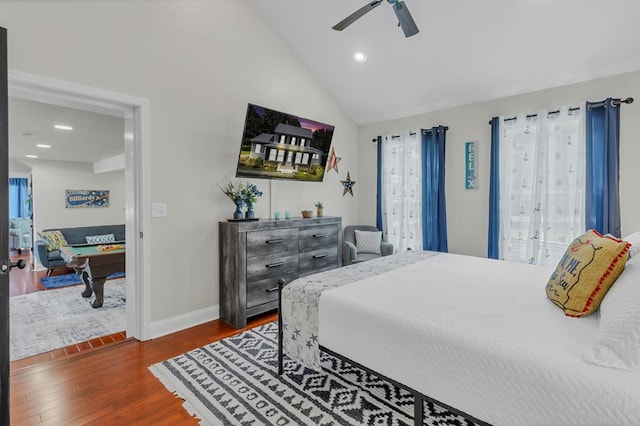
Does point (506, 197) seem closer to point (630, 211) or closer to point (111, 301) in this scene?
point (630, 211)

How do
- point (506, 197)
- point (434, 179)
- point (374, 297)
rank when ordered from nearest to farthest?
point (374, 297), point (506, 197), point (434, 179)

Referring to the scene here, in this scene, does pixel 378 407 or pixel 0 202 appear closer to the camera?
pixel 0 202

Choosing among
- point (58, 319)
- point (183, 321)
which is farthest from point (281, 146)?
point (58, 319)

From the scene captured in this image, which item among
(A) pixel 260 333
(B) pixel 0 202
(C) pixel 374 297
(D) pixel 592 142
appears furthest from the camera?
(D) pixel 592 142

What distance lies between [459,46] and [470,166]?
4.85 ft

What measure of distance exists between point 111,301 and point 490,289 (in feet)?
14.3

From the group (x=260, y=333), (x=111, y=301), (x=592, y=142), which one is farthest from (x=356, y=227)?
(x=111, y=301)

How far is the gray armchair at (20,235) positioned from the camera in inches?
→ 332

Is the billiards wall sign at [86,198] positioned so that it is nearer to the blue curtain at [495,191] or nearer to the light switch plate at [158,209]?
the light switch plate at [158,209]

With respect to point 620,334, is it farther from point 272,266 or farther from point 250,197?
point 250,197

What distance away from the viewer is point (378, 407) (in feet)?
6.28

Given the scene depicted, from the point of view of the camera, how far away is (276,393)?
2.06m

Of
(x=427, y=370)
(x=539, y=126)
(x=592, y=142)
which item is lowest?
(x=427, y=370)

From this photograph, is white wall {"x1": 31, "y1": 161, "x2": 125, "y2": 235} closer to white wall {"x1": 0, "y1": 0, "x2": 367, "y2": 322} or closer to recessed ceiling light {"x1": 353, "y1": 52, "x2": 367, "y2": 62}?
white wall {"x1": 0, "y1": 0, "x2": 367, "y2": 322}
